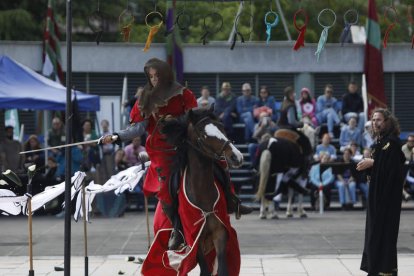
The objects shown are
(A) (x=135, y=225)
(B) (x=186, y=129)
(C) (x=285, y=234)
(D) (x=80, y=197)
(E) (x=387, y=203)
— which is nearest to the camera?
(B) (x=186, y=129)

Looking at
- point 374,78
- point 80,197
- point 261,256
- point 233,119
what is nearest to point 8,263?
point 80,197

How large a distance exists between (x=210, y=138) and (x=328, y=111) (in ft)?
57.3

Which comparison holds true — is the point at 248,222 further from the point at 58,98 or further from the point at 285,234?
the point at 58,98

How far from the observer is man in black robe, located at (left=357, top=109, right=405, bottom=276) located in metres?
12.3

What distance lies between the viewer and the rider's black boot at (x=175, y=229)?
36.7 ft

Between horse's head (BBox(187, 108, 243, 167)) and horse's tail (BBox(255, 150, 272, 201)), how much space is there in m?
12.7

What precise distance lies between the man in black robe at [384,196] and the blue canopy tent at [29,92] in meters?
12.8

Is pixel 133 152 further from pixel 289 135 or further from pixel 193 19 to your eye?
pixel 193 19

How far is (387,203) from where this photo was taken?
12.4 metres

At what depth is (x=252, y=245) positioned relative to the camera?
17766 millimetres

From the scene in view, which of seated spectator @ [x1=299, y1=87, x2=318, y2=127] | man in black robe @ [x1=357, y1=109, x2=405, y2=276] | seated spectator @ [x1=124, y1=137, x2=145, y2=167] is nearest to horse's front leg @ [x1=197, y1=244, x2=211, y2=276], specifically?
man in black robe @ [x1=357, y1=109, x2=405, y2=276]

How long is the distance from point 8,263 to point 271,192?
9080 mm

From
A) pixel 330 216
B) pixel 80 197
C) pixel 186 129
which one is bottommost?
pixel 330 216

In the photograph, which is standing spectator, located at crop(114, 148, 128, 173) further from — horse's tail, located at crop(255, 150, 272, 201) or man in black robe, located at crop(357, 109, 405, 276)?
man in black robe, located at crop(357, 109, 405, 276)
